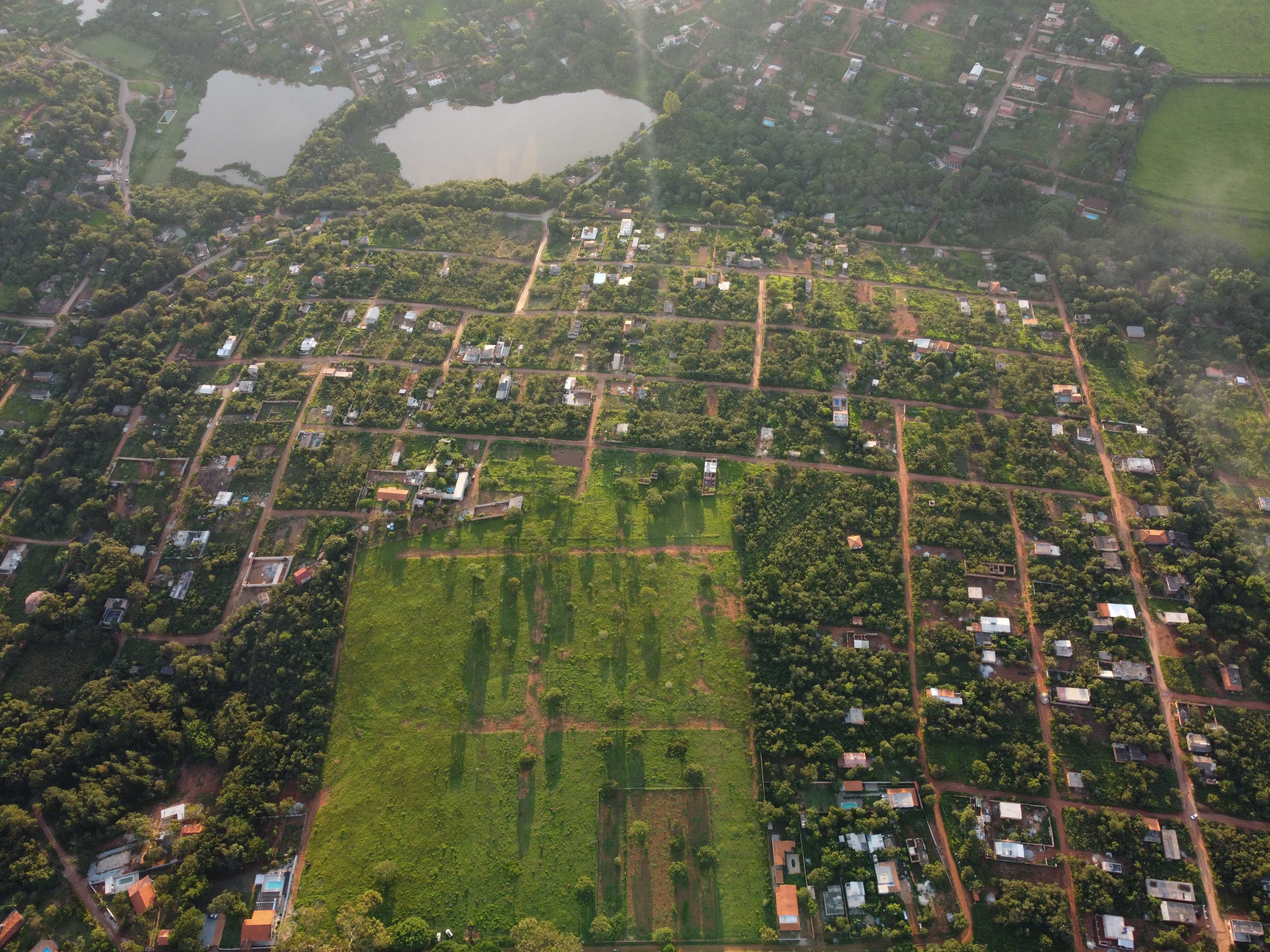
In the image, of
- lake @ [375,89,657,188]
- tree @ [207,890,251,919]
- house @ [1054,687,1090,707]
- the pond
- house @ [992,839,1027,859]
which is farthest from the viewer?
the pond

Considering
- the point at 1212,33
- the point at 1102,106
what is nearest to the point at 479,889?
the point at 1102,106

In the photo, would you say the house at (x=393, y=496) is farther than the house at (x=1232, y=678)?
Yes

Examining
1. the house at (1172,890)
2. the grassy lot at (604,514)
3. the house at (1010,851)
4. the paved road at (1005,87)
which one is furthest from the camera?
the paved road at (1005,87)

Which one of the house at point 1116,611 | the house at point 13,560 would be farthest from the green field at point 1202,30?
the house at point 13,560

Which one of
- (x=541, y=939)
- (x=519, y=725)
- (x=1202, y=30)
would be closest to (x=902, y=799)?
(x=541, y=939)

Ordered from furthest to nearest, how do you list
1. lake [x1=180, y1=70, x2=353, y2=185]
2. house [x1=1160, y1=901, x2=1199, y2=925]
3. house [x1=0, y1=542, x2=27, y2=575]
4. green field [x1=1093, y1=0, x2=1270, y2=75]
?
1. lake [x1=180, y1=70, x2=353, y2=185]
2. green field [x1=1093, y1=0, x2=1270, y2=75]
3. house [x1=0, y1=542, x2=27, y2=575]
4. house [x1=1160, y1=901, x2=1199, y2=925]

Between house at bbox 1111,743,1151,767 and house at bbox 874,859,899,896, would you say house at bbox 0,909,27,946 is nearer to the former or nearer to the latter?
house at bbox 874,859,899,896

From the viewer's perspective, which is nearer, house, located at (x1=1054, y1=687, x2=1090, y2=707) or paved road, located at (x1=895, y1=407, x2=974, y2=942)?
paved road, located at (x1=895, y1=407, x2=974, y2=942)

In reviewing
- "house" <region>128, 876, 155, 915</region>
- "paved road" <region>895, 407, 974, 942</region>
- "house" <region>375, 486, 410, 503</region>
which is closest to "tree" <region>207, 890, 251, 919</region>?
"house" <region>128, 876, 155, 915</region>

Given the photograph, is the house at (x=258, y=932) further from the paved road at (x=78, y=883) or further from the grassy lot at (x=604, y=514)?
the grassy lot at (x=604, y=514)
